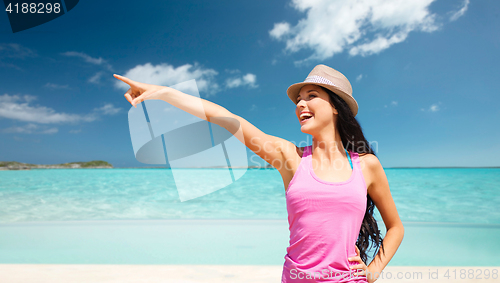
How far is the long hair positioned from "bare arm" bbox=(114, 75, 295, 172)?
0.33 metres

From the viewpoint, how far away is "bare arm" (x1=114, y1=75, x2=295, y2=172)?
128cm

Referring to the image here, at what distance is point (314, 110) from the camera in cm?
133

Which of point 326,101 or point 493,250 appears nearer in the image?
point 326,101

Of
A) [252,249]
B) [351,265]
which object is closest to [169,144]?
[351,265]

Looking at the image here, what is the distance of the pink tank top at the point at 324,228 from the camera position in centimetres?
111

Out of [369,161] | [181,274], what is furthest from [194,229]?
[369,161]

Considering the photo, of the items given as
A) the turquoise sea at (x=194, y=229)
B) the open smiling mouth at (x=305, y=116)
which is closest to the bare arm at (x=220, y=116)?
the open smiling mouth at (x=305, y=116)

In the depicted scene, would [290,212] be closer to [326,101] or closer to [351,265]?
[351,265]

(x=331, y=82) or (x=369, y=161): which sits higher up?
(x=331, y=82)

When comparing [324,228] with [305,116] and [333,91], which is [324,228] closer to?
Result: [305,116]

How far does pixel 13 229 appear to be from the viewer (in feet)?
21.6

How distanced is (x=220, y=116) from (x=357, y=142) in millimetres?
729

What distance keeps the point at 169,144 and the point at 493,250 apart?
6.31 m

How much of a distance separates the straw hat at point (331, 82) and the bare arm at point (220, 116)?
327 millimetres
